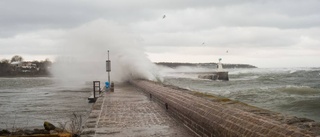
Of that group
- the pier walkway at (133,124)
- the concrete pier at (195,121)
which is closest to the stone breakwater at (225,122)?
the concrete pier at (195,121)

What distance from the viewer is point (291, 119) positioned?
4.91m

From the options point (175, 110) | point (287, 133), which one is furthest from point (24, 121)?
point (287, 133)

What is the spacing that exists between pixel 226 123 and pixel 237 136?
0.64 m

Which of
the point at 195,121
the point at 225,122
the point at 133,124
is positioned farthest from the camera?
the point at 133,124

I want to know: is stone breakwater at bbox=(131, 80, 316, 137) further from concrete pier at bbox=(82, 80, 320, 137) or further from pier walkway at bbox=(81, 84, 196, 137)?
pier walkway at bbox=(81, 84, 196, 137)

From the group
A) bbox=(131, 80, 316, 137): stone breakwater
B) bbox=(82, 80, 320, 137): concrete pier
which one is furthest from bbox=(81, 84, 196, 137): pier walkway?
bbox=(131, 80, 316, 137): stone breakwater

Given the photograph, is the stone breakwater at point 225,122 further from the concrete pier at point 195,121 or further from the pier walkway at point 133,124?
the pier walkway at point 133,124

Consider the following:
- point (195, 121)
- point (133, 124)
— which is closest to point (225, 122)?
point (195, 121)

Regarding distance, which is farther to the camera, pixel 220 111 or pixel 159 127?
pixel 159 127

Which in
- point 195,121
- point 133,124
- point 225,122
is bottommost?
point 133,124

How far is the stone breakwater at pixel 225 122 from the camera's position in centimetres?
422

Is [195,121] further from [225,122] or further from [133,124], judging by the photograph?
[133,124]

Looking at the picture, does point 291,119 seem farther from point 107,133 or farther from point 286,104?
point 286,104

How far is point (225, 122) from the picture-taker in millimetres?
5602
